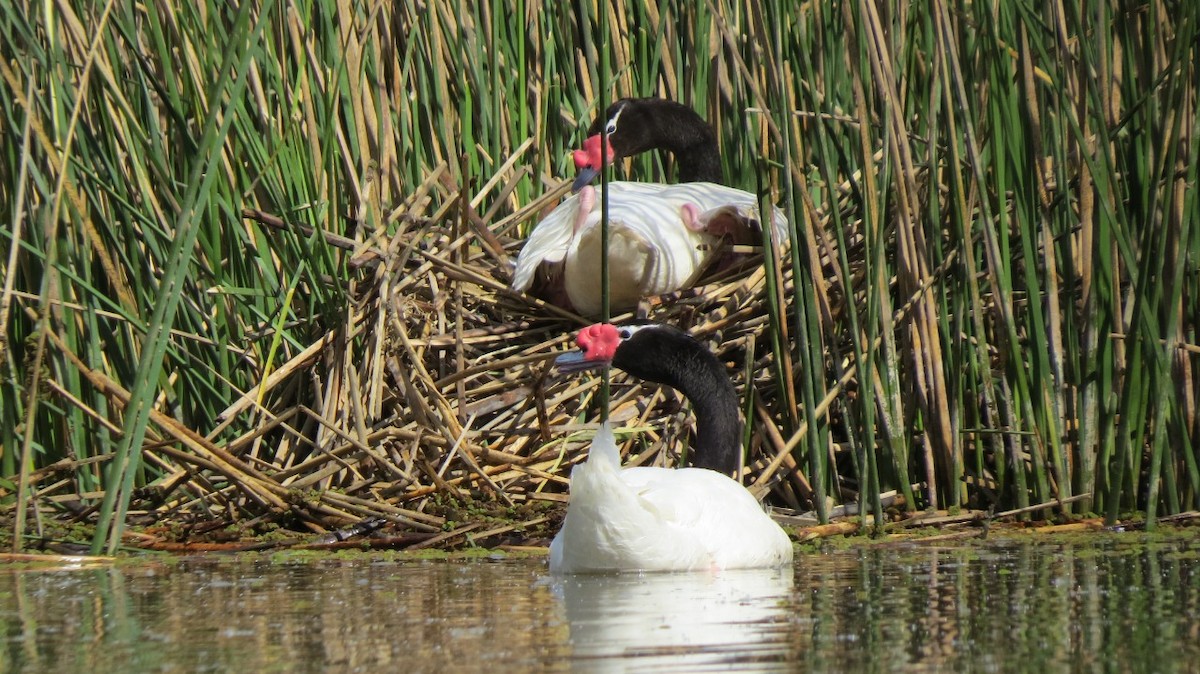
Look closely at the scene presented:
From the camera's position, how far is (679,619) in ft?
10.1

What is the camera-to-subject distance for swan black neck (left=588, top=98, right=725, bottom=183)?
6.29m

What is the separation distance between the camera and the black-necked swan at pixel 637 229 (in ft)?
19.8

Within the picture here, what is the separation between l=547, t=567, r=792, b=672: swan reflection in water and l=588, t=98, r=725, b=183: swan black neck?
2589 millimetres

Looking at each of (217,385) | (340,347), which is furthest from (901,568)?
(217,385)

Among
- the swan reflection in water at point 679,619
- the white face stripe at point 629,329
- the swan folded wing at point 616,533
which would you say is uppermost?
the white face stripe at point 629,329

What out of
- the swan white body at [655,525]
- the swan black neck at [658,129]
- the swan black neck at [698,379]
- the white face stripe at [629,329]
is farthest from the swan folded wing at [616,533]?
the swan black neck at [658,129]

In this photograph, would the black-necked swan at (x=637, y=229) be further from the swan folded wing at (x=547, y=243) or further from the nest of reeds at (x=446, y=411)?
the nest of reeds at (x=446, y=411)

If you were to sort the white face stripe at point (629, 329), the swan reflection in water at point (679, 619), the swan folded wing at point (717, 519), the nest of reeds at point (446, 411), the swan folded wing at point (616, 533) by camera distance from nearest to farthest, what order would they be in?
the swan reflection in water at point (679, 619)
the swan folded wing at point (616, 533)
the swan folded wing at point (717, 519)
the nest of reeds at point (446, 411)
the white face stripe at point (629, 329)

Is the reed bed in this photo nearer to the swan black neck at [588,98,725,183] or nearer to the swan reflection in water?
the swan black neck at [588,98,725,183]

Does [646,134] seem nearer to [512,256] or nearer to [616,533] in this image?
[512,256]

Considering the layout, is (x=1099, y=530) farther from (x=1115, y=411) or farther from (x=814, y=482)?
(x=814, y=482)

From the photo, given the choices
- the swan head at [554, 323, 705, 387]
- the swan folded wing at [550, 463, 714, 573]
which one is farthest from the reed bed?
the swan folded wing at [550, 463, 714, 573]

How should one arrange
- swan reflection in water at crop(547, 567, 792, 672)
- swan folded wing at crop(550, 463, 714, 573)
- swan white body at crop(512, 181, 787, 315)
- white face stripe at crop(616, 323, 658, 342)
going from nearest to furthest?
swan reflection in water at crop(547, 567, 792, 672) < swan folded wing at crop(550, 463, 714, 573) < white face stripe at crop(616, 323, 658, 342) < swan white body at crop(512, 181, 787, 315)

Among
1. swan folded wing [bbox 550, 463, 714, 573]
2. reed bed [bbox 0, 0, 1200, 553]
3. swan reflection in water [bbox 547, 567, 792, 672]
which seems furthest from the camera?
reed bed [bbox 0, 0, 1200, 553]
